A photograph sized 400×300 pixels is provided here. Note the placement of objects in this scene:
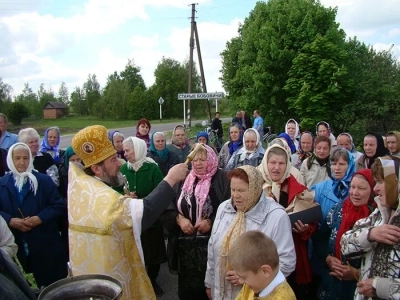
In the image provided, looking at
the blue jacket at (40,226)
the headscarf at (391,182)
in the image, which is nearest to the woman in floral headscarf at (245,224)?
the headscarf at (391,182)

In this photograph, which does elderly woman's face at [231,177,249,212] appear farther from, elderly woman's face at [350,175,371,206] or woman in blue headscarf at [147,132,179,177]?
woman in blue headscarf at [147,132,179,177]

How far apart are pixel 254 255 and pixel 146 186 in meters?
2.69

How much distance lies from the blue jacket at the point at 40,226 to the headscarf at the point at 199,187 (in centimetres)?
130

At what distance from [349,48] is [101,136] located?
2053cm

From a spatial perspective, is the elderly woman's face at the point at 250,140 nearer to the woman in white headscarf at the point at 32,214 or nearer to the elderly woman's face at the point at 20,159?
the woman in white headscarf at the point at 32,214

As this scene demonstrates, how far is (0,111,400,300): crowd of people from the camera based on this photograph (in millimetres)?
2229

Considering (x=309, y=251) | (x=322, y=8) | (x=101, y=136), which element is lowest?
(x=309, y=251)

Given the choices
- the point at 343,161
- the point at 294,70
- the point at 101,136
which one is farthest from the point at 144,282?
the point at 294,70

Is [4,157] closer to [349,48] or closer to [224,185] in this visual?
[224,185]

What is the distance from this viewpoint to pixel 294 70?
19.2 m

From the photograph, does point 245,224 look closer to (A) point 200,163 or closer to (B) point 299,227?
(B) point 299,227

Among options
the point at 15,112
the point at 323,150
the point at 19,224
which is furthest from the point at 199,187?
the point at 15,112

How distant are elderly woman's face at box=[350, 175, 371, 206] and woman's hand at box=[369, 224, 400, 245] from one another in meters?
0.81

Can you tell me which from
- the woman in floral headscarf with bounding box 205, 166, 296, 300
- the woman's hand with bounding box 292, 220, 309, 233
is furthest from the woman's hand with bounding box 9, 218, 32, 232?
the woman's hand with bounding box 292, 220, 309, 233
